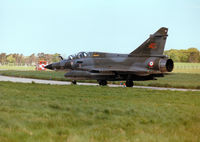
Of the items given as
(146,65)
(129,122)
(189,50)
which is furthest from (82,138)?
(189,50)

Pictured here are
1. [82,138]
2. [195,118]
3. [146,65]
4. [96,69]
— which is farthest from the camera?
[96,69]

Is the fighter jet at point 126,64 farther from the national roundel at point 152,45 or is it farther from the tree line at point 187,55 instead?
the tree line at point 187,55

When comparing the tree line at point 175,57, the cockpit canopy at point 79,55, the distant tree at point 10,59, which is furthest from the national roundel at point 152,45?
the distant tree at point 10,59

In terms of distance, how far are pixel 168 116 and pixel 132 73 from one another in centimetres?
1170

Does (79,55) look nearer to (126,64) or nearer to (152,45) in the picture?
(126,64)

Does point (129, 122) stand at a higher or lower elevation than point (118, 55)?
lower

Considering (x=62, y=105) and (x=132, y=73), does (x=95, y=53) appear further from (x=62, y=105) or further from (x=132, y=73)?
(x=62, y=105)

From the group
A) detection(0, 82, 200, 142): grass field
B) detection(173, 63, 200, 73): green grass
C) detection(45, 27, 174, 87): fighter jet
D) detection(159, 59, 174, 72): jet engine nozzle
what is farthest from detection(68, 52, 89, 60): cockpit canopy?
detection(173, 63, 200, 73): green grass

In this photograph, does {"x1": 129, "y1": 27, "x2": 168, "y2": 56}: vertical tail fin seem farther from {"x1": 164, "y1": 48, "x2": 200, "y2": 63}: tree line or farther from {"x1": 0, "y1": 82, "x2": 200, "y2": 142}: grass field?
{"x1": 164, "y1": 48, "x2": 200, "y2": 63}: tree line

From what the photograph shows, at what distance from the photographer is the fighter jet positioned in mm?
19469

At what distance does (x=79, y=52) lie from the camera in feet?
76.9

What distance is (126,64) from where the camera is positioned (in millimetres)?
20781

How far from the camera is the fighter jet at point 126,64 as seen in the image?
63.9ft

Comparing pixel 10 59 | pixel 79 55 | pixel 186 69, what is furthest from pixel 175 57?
pixel 79 55
